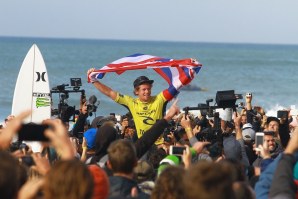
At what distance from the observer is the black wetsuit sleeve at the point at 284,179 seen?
6.48 meters

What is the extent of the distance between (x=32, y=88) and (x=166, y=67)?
2796mm

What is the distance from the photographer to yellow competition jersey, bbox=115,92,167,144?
35.5 feet

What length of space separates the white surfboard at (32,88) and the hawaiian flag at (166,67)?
1.84m

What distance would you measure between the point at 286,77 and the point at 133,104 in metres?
67.6

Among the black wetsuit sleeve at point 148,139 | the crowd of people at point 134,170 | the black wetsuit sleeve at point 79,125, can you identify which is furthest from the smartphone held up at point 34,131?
the black wetsuit sleeve at point 79,125

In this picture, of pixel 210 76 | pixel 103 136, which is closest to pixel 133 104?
pixel 103 136

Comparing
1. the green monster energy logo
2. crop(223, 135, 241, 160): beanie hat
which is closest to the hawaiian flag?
the green monster energy logo

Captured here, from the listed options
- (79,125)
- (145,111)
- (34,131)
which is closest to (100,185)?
(34,131)

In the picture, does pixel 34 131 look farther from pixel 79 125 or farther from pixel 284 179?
pixel 79 125

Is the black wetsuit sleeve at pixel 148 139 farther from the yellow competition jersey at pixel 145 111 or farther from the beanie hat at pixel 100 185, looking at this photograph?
the yellow competition jersey at pixel 145 111

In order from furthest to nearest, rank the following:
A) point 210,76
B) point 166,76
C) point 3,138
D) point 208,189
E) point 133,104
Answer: point 210,76
point 166,76
point 133,104
point 3,138
point 208,189

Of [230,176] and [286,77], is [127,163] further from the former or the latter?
[286,77]

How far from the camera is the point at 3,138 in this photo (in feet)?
18.7

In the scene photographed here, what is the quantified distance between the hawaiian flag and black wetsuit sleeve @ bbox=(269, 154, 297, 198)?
4785mm
